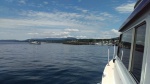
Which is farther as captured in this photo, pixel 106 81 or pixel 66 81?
pixel 66 81

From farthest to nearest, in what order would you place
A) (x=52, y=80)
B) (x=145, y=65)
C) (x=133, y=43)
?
(x=52, y=80), (x=133, y=43), (x=145, y=65)

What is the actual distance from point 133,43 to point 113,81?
2565 millimetres

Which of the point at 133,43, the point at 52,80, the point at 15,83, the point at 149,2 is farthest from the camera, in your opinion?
the point at 52,80

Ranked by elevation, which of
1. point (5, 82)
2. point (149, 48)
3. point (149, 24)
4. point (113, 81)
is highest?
point (149, 24)

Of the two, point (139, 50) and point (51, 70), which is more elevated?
point (139, 50)

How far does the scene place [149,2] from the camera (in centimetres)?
221

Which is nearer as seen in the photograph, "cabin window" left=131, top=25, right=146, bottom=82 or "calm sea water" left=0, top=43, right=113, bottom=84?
"cabin window" left=131, top=25, right=146, bottom=82

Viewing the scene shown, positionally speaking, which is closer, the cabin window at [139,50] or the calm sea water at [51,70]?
the cabin window at [139,50]

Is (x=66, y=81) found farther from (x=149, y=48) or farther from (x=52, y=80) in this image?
(x=149, y=48)

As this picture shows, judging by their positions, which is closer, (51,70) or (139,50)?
(139,50)

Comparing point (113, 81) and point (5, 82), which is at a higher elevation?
point (113, 81)

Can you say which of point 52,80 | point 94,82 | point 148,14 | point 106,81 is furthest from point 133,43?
point 52,80

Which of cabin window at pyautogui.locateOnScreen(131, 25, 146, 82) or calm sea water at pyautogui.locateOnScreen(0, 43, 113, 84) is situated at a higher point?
cabin window at pyautogui.locateOnScreen(131, 25, 146, 82)

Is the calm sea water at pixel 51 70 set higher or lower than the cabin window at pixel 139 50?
lower
